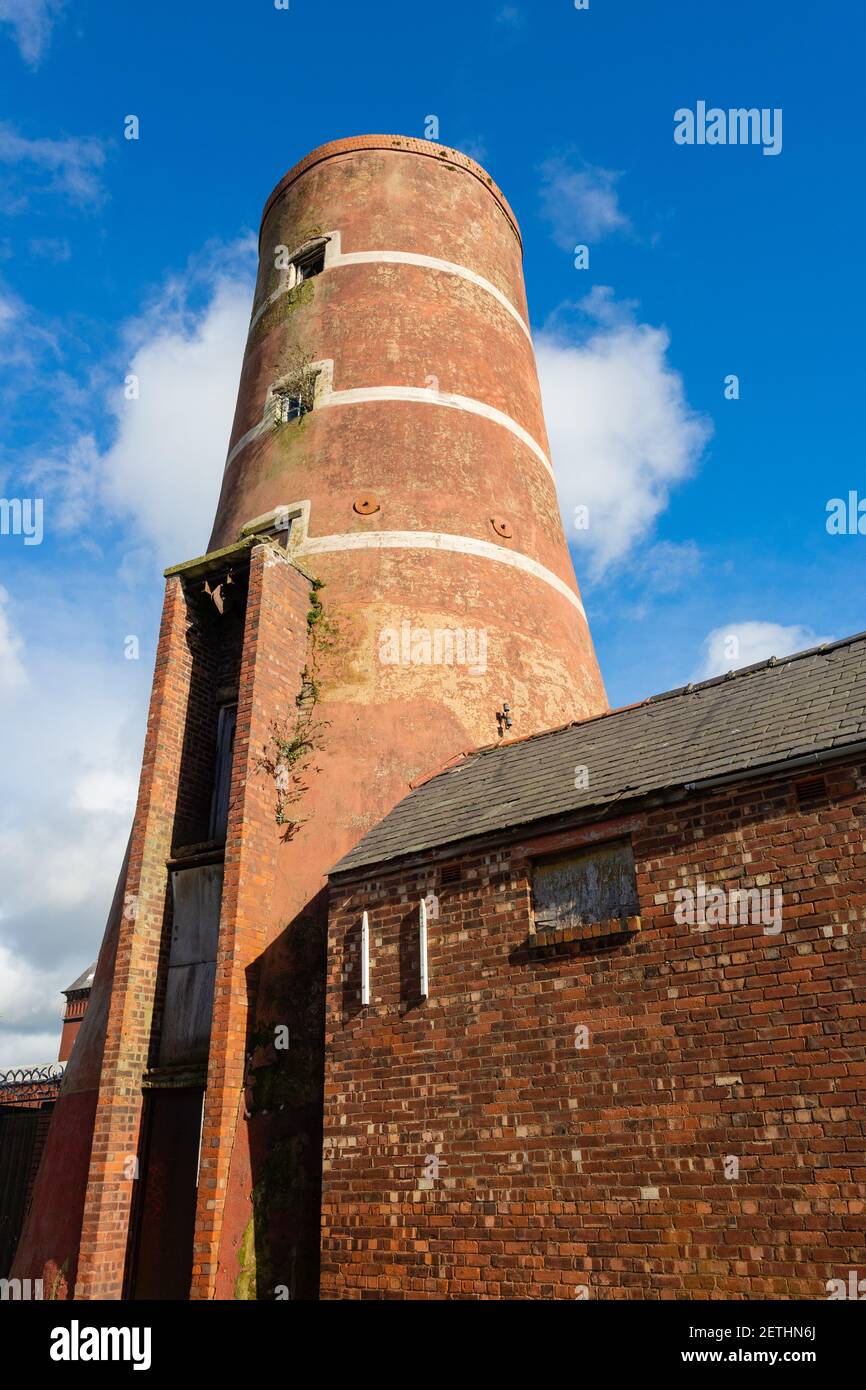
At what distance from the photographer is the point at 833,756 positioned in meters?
7.31

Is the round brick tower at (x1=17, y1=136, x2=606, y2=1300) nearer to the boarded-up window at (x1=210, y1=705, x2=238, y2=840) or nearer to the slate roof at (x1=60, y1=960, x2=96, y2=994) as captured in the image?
the boarded-up window at (x1=210, y1=705, x2=238, y2=840)

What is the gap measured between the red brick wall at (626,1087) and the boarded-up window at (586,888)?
0.51 feet

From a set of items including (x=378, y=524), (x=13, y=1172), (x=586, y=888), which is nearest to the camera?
(x=586, y=888)

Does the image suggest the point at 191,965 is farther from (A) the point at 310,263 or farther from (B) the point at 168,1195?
(A) the point at 310,263

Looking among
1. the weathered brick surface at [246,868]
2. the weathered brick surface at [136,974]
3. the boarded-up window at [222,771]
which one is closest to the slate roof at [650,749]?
the weathered brick surface at [246,868]

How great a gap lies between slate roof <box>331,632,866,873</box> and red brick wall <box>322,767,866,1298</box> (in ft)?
1.04

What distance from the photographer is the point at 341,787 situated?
1218cm

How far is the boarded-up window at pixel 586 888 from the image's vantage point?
831 cm

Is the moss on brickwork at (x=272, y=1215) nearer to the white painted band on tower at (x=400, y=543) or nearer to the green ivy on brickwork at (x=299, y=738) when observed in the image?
the green ivy on brickwork at (x=299, y=738)

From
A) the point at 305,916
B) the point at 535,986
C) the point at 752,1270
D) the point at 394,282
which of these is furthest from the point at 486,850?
the point at 394,282

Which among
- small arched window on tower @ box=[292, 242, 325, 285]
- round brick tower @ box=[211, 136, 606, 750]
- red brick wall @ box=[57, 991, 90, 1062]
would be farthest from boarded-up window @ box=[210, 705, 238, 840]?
red brick wall @ box=[57, 991, 90, 1062]

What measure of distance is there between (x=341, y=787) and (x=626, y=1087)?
5.61m

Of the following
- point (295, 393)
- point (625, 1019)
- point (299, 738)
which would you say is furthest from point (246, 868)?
point (295, 393)

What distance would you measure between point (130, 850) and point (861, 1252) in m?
9.27
